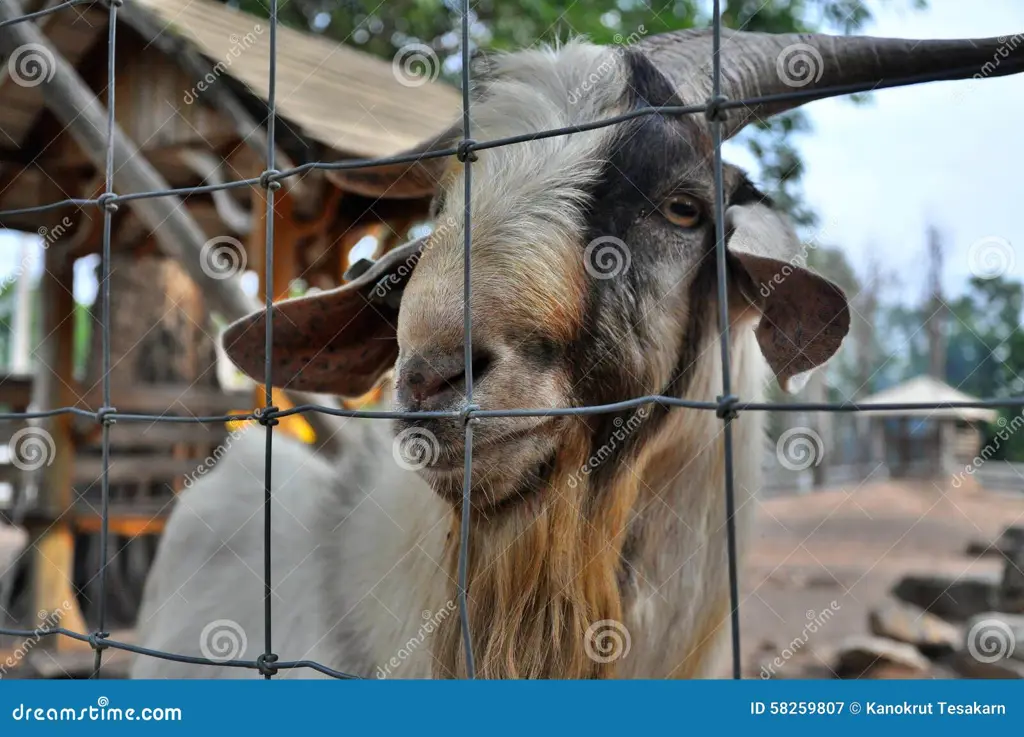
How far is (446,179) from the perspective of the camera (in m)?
2.29

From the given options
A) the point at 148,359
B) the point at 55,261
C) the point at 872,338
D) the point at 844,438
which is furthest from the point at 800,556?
the point at 55,261

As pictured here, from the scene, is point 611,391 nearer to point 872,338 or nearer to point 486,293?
point 486,293

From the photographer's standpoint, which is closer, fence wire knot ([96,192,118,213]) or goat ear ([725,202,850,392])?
goat ear ([725,202,850,392])

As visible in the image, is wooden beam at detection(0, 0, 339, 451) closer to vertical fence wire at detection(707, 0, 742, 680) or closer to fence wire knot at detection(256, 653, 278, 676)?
fence wire knot at detection(256, 653, 278, 676)

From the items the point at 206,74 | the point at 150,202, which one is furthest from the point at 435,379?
the point at 206,74

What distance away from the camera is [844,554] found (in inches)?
595

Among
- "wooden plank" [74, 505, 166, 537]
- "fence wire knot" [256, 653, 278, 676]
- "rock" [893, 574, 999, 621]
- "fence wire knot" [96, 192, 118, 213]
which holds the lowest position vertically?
"rock" [893, 574, 999, 621]

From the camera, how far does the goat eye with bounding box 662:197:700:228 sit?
201 cm

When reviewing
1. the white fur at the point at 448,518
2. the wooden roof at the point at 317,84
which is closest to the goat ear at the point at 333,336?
the white fur at the point at 448,518

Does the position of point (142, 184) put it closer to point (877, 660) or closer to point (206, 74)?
point (206, 74)

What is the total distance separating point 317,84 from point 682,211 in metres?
3.13

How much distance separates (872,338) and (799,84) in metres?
18.7

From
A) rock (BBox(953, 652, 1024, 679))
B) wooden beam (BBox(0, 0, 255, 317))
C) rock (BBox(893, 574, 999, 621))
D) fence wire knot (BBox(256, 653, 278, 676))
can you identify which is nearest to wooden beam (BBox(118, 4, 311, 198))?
wooden beam (BBox(0, 0, 255, 317))

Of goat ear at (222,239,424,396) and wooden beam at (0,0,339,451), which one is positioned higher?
wooden beam at (0,0,339,451)
